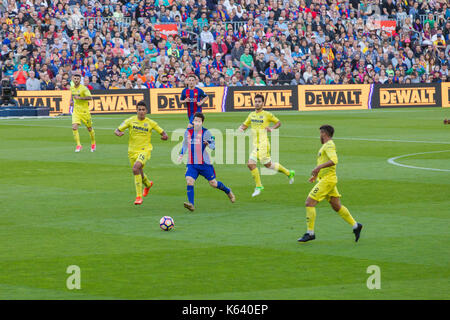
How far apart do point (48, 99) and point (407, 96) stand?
68.1ft

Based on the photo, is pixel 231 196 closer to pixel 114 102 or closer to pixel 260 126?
pixel 260 126

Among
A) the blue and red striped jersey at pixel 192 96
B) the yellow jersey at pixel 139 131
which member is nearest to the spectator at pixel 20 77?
the blue and red striped jersey at pixel 192 96

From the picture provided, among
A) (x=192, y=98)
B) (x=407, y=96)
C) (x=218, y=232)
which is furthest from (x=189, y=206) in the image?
(x=407, y=96)

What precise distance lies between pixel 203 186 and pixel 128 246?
22.9 ft

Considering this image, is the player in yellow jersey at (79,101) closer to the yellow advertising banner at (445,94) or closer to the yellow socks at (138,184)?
the yellow socks at (138,184)

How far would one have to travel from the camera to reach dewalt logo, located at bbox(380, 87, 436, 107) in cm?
4969

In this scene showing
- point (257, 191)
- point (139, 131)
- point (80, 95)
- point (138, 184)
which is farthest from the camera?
point (80, 95)

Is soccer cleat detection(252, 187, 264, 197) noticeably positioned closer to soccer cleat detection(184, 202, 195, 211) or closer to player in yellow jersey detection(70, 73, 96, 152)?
soccer cleat detection(184, 202, 195, 211)

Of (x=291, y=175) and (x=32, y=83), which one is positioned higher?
(x=32, y=83)

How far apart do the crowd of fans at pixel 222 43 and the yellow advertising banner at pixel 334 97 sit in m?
0.63

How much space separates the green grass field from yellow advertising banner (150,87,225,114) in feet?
61.0

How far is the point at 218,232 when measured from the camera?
13.3 meters

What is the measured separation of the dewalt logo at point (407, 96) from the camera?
49694mm
